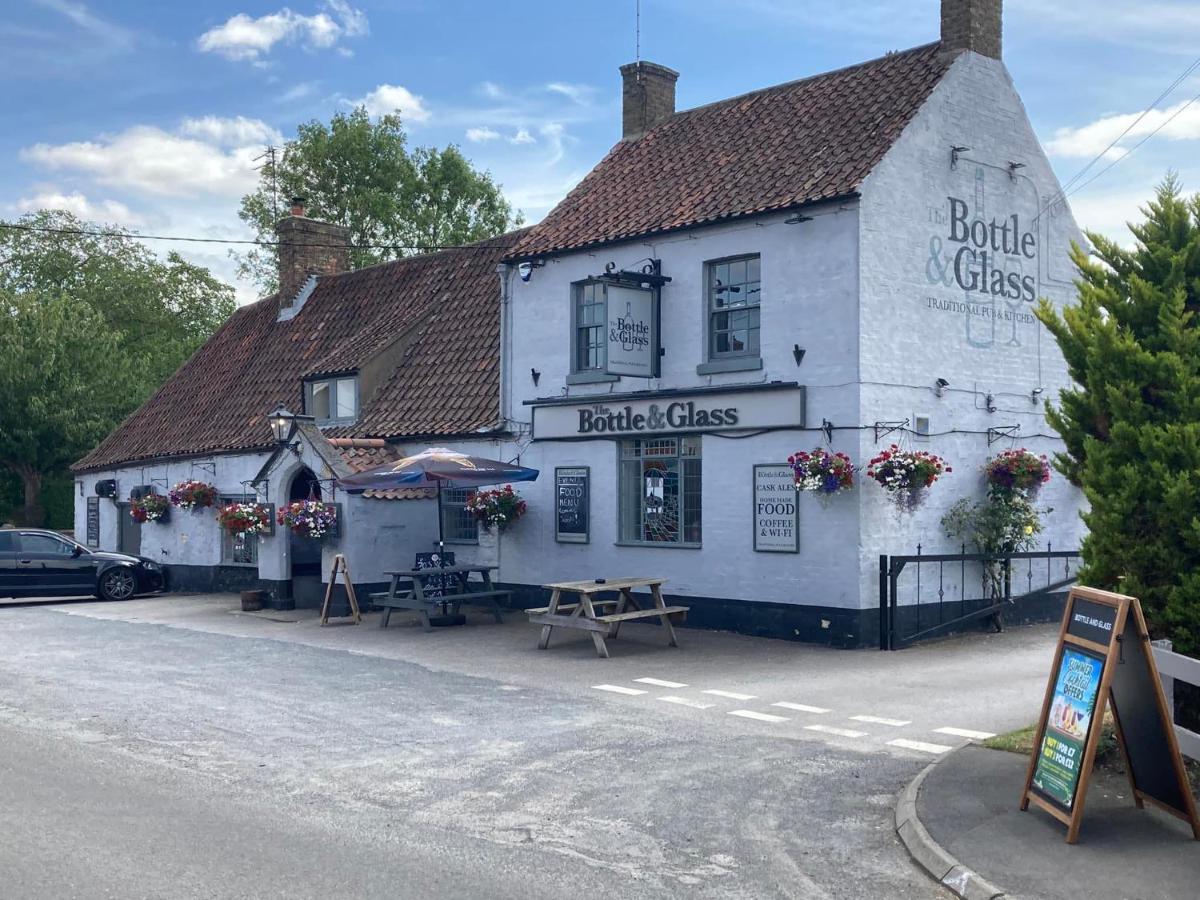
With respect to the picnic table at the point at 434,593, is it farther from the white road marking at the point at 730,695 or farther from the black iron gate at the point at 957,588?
the white road marking at the point at 730,695

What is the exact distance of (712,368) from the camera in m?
18.1

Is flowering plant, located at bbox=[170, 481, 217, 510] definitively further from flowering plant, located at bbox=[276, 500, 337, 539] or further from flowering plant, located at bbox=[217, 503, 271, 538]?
flowering plant, located at bbox=[276, 500, 337, 539]

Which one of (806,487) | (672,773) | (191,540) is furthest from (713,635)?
(191,540)

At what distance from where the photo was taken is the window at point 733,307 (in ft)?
58.9

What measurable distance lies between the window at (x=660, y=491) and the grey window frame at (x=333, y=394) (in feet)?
24.1

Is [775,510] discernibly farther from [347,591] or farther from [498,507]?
[347,591]

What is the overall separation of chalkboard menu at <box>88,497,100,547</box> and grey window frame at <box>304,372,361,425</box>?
8.34 meters

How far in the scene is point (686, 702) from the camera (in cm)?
1248

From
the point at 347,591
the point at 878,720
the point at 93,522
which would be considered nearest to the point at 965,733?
the point at 878,720

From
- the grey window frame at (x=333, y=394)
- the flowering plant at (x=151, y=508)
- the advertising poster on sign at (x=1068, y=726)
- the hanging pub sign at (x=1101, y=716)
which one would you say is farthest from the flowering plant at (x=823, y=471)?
the flowering plant at (x=151, y=508)

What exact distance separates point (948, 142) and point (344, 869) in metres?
14.5

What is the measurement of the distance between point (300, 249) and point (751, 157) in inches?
605

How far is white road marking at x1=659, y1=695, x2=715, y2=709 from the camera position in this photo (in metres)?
12.2

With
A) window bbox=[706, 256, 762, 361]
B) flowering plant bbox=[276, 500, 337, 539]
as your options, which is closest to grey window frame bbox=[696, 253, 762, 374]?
window bbox=[706, 256, 762, 361]
